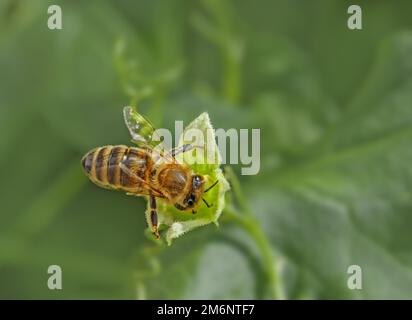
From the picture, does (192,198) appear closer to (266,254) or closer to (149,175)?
(149,175)

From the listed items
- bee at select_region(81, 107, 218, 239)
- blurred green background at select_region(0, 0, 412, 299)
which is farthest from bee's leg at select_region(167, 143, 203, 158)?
blurred green background at select_region(0, 0, 412, 299)

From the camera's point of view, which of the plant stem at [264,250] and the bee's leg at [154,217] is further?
the plant stem at [264,250]

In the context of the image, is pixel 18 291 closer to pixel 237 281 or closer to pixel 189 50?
pixel 237 281

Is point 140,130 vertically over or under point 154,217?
over

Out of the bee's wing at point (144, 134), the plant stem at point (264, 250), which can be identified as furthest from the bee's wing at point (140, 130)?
the plant stem at point (264, 250)

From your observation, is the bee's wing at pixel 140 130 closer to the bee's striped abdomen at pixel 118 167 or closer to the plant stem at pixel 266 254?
the bee's striped abdomen at pixel 118 167

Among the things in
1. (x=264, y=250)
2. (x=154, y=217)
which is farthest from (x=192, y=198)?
(x=264, y=250)
